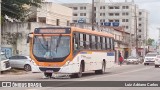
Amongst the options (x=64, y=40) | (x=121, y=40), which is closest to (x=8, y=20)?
(x=64, y=40)

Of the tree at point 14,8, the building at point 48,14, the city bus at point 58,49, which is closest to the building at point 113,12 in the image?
the building at point 48,14

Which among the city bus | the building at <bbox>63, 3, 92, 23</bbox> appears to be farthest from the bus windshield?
the building at <bbox>63, 3, 92, 23</bbox>

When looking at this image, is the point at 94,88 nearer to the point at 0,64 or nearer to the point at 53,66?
the point at 53,66

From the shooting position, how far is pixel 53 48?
2834cm

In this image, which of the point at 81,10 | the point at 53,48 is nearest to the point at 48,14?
the point at 53,48

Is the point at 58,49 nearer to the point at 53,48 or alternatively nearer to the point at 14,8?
the point at 53,48

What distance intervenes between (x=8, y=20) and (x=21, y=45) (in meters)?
3.46

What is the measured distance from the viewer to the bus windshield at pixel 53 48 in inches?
1113

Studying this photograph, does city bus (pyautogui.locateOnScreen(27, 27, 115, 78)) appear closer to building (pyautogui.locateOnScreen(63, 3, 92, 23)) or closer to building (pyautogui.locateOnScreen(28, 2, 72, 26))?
building (pyautogui.locateOnScreen(28, 2, 72, 26))

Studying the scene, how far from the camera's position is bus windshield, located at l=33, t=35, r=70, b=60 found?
28281mm

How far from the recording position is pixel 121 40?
96250 mm

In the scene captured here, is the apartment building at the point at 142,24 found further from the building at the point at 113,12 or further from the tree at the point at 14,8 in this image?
the tree at the point at 14,8

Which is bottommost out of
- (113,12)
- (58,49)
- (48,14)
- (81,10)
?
(58,49)

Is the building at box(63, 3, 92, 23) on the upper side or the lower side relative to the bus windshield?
upper
